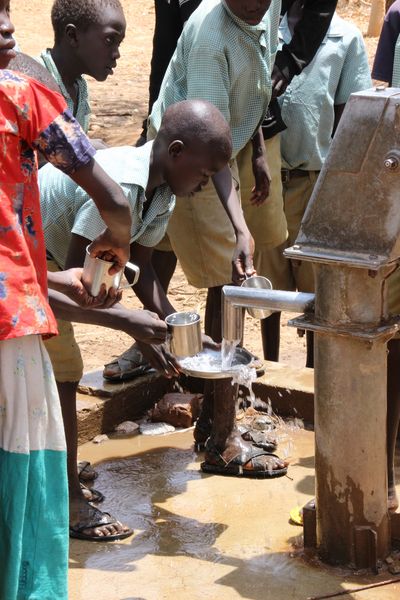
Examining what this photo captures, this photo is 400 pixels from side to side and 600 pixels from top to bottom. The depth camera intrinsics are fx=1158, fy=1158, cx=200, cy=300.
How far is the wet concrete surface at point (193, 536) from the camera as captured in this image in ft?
11.4

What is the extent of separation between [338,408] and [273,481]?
1017mm

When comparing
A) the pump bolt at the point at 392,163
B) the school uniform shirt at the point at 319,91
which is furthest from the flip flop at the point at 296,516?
the school uniform shirt at the point at 319,91

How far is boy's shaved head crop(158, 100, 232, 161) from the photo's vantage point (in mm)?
3855

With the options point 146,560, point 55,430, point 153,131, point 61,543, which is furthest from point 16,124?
point 153,131

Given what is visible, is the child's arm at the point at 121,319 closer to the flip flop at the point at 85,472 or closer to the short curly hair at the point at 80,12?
the flip flop at the point at 85,472

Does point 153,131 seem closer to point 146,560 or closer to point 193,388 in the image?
point 193,388

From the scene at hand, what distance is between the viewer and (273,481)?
4340 mm

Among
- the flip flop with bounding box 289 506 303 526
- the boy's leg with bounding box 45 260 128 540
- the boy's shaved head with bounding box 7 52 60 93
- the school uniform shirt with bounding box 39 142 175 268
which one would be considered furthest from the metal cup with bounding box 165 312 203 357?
the boy's shaved head with bounding box 7 52 60 93

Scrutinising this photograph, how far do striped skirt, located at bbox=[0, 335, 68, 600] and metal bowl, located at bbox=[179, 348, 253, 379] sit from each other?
1.01 metres

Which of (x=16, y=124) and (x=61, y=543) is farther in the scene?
(x=61, y=543)

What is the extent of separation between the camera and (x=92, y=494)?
418cm

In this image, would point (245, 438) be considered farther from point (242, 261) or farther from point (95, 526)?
point (95, 526)

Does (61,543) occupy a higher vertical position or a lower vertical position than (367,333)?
lower

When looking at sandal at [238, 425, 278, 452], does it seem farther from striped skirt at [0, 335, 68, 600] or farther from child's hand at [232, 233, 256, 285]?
striped skirt at [0, 335, 68, 600]
